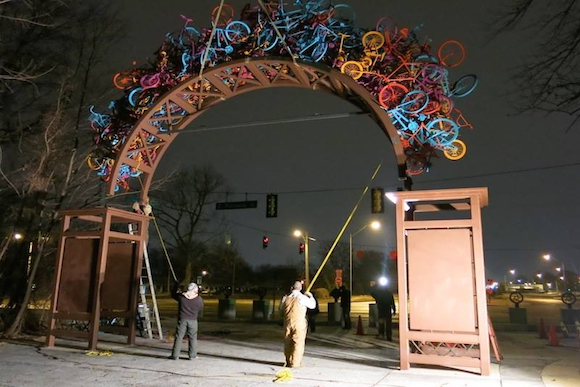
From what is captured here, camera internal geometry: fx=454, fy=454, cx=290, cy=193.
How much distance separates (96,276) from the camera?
9.95m

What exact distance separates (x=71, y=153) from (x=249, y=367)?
868 centimetres

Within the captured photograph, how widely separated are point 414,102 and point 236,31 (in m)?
4.01

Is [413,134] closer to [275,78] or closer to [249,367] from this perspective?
[275,78]

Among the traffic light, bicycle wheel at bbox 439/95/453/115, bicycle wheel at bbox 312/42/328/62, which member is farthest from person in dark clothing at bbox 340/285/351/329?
bicycle wheel at bbox 312/42/328/62

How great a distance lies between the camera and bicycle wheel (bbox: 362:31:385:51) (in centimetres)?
861

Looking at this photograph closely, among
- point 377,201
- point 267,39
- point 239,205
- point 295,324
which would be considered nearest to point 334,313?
point 377,201

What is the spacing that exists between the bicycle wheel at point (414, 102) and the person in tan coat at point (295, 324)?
3.92 m

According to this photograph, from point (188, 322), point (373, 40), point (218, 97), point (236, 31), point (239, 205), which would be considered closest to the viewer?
point (188, 322)

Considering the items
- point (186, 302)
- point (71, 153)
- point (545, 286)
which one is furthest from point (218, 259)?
point (545, 286)

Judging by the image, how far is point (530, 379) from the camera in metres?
7.18

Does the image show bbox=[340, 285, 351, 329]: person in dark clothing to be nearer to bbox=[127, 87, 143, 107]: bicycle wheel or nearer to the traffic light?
the traffic light

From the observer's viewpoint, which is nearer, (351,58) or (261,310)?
(351,58)

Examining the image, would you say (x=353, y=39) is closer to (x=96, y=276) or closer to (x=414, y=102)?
(x=414, y=102)

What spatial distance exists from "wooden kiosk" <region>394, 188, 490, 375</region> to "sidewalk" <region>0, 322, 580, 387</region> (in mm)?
373
